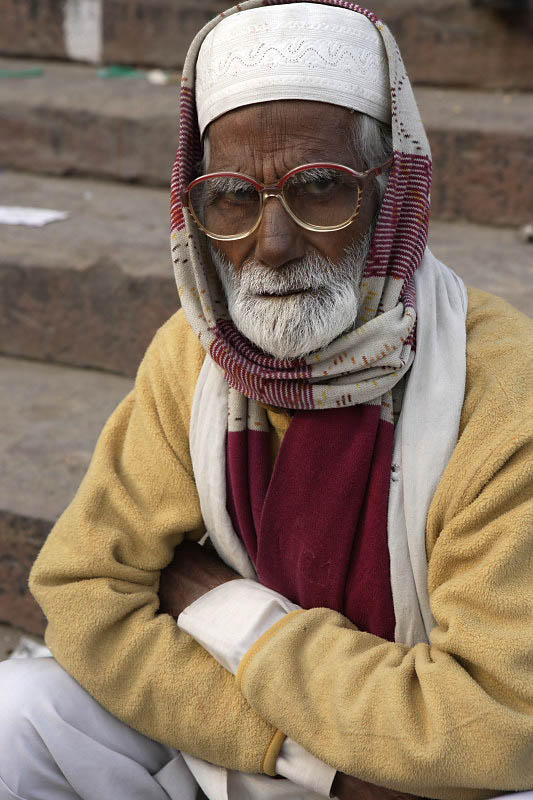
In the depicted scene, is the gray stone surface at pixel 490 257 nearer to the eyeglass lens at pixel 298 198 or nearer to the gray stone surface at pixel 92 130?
the gray stone surface at pixel 92 130

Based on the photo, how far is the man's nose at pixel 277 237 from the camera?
1.70m

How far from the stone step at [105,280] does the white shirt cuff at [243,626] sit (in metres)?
1.63

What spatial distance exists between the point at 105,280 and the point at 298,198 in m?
1.81

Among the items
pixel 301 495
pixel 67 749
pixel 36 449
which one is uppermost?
pixel 301 495

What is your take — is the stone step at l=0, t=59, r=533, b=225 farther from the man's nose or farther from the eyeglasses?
the man's nose

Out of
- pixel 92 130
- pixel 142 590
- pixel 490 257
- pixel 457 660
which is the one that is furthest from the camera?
pixel 92 130

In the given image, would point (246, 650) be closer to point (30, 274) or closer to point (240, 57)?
point (240, 57)

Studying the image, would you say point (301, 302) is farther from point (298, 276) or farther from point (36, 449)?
point (36, 449)

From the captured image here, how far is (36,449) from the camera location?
9.82 feet

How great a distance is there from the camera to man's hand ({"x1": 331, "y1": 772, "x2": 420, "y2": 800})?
165cm

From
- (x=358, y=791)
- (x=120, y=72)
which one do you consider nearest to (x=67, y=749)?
(x=358, y=791)

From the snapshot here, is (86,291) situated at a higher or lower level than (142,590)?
lower

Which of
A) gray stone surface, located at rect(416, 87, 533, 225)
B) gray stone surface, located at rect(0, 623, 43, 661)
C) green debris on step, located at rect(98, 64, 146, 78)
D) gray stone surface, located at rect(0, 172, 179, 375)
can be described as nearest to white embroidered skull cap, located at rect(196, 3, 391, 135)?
gray stone surface, located at rect(0, 172, 179, 375)

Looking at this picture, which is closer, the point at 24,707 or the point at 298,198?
the point at 298,198
